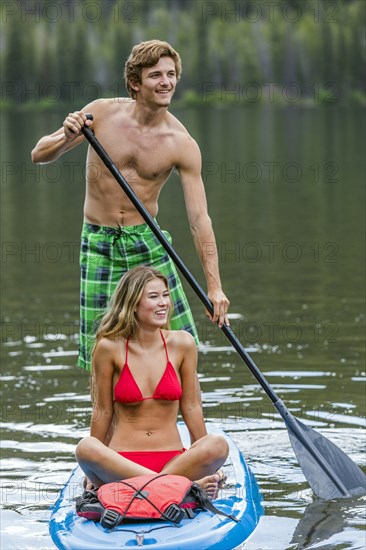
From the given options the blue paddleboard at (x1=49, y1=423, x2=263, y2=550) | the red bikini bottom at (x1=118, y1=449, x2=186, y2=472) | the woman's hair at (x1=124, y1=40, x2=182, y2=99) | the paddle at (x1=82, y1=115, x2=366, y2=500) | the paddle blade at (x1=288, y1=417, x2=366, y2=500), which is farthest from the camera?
the paddle blade at (x1=288, y1=417, x2=366, y2=500)

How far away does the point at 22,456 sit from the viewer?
8047 millimetres

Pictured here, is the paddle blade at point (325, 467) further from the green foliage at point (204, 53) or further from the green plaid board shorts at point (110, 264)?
the green foliage at point (204, 53)

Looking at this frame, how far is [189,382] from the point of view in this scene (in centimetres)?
671

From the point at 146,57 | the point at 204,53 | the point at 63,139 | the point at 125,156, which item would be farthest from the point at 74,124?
the point at 204,53

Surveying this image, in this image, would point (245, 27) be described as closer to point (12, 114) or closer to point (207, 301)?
point (12, 114)

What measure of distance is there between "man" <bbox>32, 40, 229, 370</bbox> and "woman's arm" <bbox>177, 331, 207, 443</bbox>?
0.48m

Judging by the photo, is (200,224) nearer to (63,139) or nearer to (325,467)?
(63,139)

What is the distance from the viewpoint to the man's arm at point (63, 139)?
678 cm

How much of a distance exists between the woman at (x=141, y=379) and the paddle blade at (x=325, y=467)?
3.14ft

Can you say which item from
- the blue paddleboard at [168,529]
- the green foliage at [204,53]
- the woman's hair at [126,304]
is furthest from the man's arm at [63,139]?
the green foliage at [204,53]

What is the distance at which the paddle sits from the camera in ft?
23.2

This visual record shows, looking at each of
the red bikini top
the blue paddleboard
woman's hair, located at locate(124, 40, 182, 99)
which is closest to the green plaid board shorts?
the red bikini top

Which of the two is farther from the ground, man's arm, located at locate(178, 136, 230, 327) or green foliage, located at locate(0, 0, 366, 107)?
green foliage, located at locate(0, 0, 366, 107)

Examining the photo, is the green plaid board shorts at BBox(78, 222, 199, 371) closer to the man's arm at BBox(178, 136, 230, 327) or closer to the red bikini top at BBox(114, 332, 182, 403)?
the man's arm at BBox(178, 136, 230, 327)
